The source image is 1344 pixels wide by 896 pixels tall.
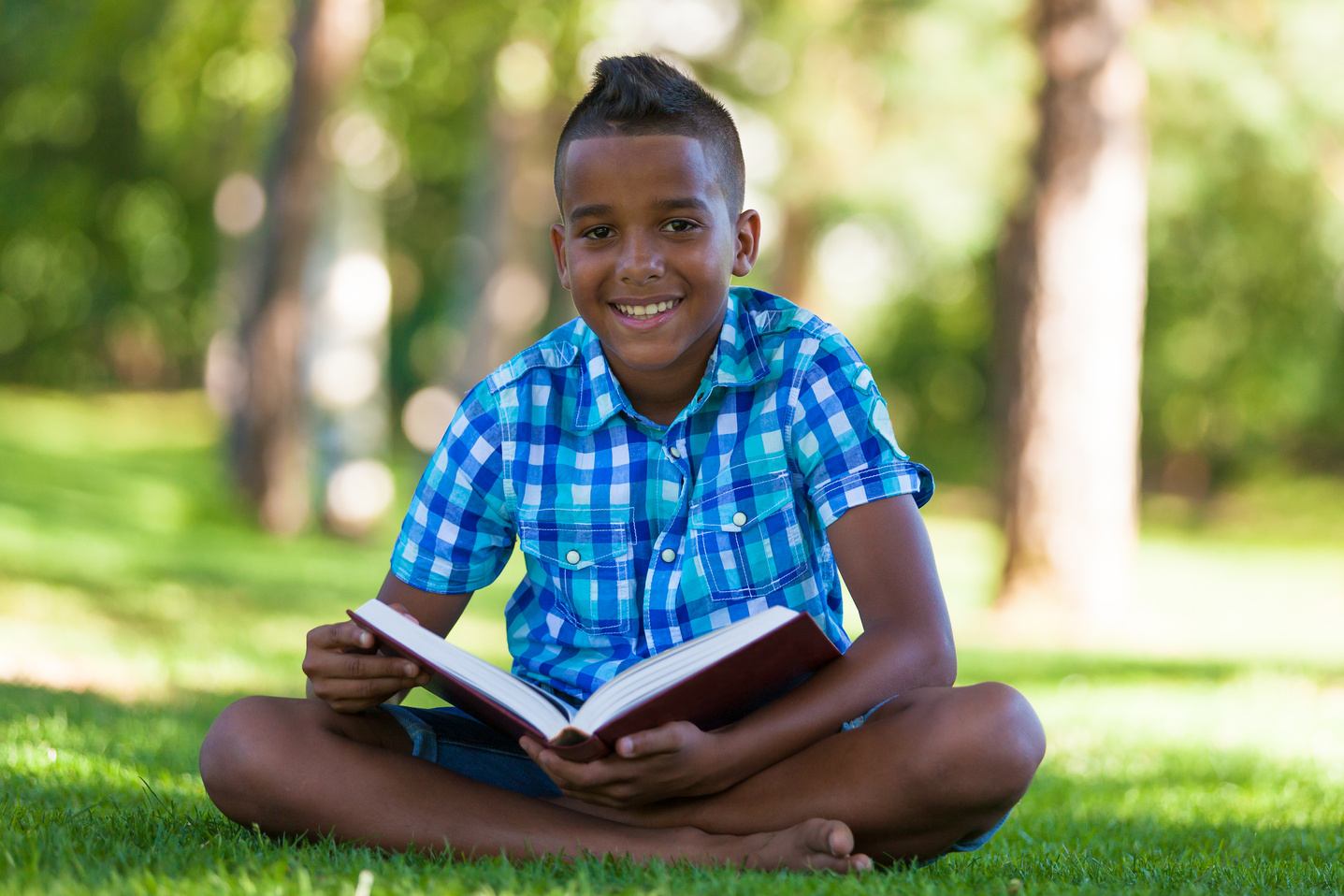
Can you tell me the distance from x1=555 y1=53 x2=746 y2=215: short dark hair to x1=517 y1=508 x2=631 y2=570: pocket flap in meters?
0.63

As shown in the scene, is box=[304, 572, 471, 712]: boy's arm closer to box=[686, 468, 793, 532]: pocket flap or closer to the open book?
the open book

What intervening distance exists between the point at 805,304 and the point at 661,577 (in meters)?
13.6

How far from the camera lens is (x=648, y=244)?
8.52 feet

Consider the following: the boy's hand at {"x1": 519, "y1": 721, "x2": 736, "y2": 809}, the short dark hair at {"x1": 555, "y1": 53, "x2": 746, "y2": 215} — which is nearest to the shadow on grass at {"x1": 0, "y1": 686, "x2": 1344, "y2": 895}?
the boy's hand at {"x1": 519, "y1": 721, "x2": 736, "y2": 809}

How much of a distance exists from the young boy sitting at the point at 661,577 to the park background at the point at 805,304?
0.47 ft

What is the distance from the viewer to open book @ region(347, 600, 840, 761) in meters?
2.00

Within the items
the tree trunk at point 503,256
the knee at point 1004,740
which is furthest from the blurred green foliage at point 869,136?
the knee at point 1004,740

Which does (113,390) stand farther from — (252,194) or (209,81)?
(209,81)

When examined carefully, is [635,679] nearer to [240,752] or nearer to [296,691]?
[240,752]

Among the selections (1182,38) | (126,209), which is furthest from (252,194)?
(1182,38)

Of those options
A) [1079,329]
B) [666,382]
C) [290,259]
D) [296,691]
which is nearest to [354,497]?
[290,259]

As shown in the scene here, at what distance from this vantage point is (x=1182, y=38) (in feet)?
39.3

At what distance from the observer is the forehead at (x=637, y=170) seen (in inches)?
101

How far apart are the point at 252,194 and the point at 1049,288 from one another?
45.8 feet
